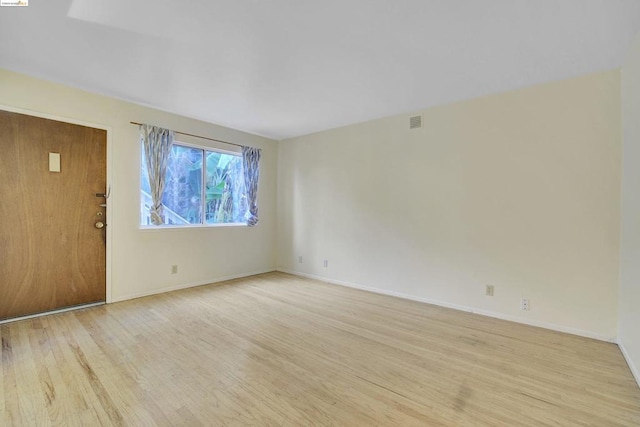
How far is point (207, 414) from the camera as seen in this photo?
1605mm

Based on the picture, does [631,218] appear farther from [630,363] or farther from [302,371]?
[302,371]

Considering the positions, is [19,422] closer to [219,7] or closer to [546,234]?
[219,7]

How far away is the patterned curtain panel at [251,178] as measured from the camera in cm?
484

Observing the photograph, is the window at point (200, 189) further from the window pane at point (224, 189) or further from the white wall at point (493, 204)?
the white wall at point (493, 204)

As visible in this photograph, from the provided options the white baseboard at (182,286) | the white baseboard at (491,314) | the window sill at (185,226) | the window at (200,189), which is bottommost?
the white baseboard at (182,286)

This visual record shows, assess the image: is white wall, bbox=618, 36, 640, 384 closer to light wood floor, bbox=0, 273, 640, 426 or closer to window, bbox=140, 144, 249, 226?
light wood floor, bbox=0, 273, 640, 426

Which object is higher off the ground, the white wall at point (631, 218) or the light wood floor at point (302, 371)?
the white wall at point (631, 218)

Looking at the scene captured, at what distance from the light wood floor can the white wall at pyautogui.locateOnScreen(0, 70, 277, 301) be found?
0.64 meters

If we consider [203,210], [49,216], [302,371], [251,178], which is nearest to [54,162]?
[49,216]

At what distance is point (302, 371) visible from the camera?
2.05 metres

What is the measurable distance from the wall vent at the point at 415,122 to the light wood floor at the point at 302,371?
7.61ft

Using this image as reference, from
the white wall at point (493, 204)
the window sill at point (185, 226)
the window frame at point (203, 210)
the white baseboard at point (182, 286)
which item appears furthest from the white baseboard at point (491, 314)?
the window frame at point (203, 210)

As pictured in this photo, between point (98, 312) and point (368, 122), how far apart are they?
162 inches

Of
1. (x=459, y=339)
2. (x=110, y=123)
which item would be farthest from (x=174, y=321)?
(x=459, y=339)
